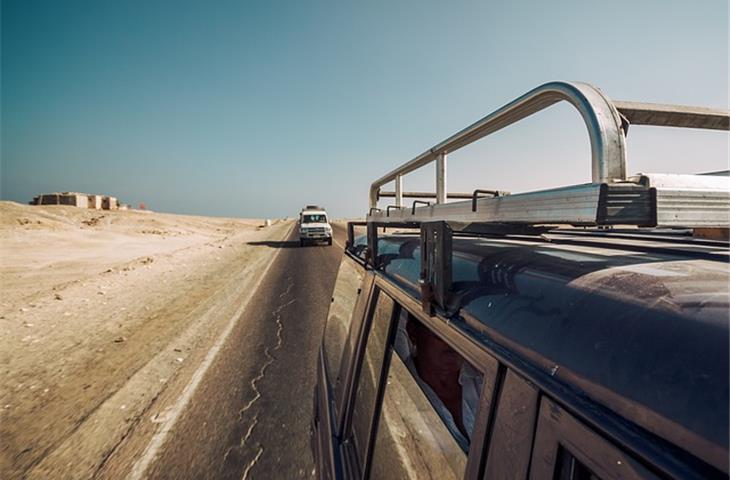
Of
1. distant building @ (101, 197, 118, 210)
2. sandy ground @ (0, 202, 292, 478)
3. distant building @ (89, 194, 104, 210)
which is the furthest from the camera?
distant building @ (101, 197, 118, 210)

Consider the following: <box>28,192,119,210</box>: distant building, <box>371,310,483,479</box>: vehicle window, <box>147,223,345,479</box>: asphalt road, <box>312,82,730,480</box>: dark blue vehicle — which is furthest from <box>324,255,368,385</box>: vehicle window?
<box>28,192,119,210</box>: distant building

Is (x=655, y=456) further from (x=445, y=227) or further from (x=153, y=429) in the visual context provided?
(x=153, y=429)

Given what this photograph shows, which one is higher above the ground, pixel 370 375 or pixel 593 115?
pixel 593 115

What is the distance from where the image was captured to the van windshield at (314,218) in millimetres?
23552

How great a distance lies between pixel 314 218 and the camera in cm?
2372

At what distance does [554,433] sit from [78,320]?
8985 mm

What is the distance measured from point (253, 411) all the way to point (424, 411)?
10.3 feet

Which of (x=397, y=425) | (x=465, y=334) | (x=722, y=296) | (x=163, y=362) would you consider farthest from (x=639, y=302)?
(x=163, y=362)

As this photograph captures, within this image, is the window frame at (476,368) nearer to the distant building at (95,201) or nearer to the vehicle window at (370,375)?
the vehicle window at (370,375)

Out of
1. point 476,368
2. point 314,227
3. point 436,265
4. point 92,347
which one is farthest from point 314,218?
point 476,368

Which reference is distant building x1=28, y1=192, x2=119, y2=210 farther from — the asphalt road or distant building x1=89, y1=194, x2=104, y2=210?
the asphalt road

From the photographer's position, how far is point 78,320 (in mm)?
7102

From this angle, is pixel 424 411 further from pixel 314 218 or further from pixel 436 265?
pixel 314 218

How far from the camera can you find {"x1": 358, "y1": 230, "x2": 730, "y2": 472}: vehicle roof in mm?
538
